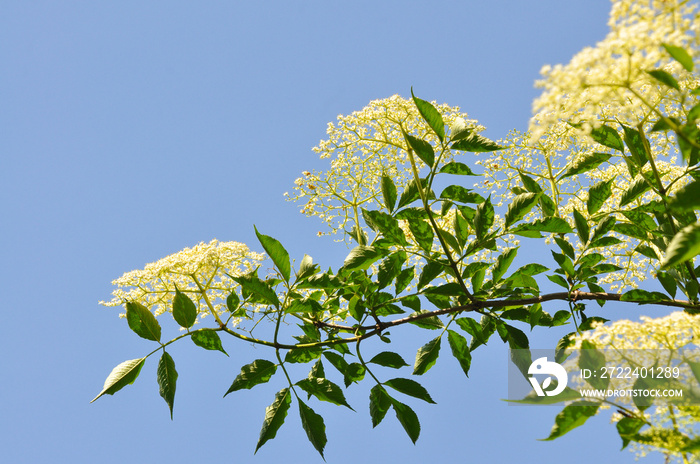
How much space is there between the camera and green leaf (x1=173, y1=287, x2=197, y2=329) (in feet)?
6.14

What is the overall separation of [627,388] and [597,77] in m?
0.72

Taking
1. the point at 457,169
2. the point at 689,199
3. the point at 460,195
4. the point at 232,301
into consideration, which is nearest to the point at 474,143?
the point at 457,169

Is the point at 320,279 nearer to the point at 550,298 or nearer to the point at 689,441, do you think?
the point at 550,298

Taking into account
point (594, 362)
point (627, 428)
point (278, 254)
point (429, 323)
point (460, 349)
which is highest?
point (278, 254)

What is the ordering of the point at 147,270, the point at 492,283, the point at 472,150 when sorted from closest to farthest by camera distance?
1. the point at 472,150
2. the point at 492,283
3. the point at 147,270

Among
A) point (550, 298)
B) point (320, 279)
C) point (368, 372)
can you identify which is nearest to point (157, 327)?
point (320, 279)

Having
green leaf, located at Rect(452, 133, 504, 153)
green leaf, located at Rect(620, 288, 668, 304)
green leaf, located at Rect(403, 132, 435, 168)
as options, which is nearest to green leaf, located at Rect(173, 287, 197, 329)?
green leaf, located at Rect(403, 132, 435, 168)

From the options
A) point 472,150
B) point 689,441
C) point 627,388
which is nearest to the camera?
point 689,441

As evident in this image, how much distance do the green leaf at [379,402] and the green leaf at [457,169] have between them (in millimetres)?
820

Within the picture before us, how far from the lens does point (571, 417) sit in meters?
1.19

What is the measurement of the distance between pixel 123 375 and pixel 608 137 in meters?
1.85

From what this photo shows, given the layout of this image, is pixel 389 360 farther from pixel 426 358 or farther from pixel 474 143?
pixel 474 143

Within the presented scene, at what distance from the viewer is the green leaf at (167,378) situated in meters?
1.83

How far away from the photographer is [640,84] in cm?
134
